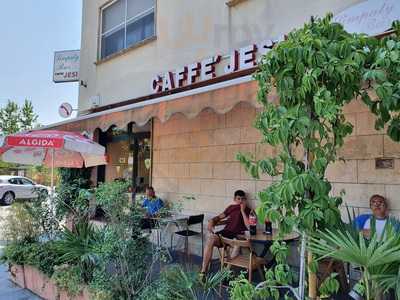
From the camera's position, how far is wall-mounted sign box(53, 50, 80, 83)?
1247 centimetres

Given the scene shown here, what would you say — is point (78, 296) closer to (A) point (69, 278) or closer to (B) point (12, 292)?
(A) point (69, 278)

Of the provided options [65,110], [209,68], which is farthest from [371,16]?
[65,110]

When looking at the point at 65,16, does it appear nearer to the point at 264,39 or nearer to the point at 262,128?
the point at 264,39

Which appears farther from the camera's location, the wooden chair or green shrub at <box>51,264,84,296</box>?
the wooden chair

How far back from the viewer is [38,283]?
5.58 m

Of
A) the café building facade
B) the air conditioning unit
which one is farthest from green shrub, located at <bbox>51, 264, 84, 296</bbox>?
the air conditioning unit

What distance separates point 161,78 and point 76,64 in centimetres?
501

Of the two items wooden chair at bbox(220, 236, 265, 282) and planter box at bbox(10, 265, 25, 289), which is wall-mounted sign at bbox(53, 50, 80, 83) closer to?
→ planter box at bbox(10, 265, 25, 289)

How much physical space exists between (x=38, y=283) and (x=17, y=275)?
0.96 meters

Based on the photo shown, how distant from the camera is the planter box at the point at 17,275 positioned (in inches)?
239

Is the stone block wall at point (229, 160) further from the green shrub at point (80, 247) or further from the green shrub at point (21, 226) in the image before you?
the green shrub at point (21, 226)

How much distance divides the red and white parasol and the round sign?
8.80ft

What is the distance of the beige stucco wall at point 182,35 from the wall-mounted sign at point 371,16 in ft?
0.67

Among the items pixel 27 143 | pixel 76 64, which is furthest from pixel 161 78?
pixel 76 64
